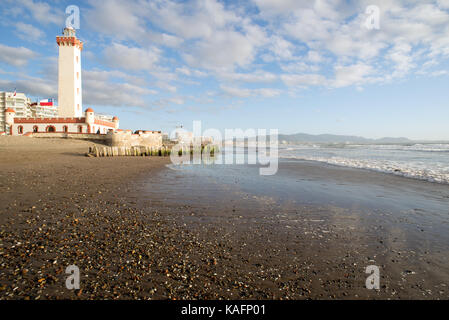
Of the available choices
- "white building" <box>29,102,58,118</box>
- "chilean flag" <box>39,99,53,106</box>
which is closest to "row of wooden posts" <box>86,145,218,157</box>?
"chilean flag" <box>39,99,53,106</box>

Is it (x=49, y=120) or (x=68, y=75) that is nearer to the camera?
(x=49, y=120)

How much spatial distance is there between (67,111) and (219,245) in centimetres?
5520

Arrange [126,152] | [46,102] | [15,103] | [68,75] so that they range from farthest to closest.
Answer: [15,103], [46,102], [68,75], [126,152]

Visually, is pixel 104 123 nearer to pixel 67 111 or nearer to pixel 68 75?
pixel 67 111

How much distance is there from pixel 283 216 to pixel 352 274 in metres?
2.88

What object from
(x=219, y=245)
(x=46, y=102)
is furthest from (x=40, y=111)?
(x=219, y=245)

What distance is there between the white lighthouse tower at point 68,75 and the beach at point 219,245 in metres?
46.7

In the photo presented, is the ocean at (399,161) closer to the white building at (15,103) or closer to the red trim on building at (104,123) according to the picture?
the red trim on building at (104,123)

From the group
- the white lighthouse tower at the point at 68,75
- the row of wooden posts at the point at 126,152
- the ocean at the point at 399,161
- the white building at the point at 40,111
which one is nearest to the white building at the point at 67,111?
the white lighthouse tower at the point at 68,75

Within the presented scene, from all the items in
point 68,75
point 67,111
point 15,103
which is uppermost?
point 15,103

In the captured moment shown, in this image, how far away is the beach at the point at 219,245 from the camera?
3.24 meters

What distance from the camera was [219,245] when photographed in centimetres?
458
